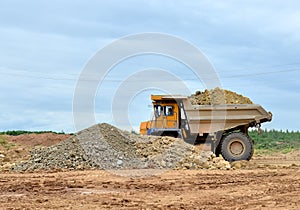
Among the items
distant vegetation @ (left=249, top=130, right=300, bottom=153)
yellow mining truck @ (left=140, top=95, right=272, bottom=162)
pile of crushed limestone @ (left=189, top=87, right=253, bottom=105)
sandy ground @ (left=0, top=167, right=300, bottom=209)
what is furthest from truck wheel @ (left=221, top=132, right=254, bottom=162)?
distant vegetation @ (left=249, top=130, right=300, bottom=153)

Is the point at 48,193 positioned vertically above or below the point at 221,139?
below

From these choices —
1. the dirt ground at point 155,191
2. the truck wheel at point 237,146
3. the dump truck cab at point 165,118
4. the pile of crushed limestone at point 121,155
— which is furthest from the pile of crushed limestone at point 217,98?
the dirt ground at point 155,191

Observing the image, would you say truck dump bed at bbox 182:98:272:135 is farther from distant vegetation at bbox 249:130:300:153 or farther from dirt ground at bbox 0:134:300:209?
distant vegetation at bbox 249:130:300:153

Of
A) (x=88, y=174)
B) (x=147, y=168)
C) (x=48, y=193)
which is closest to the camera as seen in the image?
(x=48, y=193)

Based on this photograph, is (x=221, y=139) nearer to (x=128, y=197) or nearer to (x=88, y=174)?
(x=88, y=174)

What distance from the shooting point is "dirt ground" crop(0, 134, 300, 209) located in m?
11.9

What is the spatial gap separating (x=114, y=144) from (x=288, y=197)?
13.0 metres

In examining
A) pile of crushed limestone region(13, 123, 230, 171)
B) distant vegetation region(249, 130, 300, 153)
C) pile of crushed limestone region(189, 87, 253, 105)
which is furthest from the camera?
distant vegetation region(249, 130, 300, 153)

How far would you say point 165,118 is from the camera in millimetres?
25594

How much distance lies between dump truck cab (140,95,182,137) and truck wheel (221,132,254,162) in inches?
91.4

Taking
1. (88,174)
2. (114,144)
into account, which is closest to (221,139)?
(114,144)

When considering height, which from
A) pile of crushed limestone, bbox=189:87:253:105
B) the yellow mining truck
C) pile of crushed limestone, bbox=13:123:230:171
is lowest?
pile of crushed limestone, bbox=13:123:230:171

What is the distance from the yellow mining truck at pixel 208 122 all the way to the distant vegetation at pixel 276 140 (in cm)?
2446

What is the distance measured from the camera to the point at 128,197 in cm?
1336
